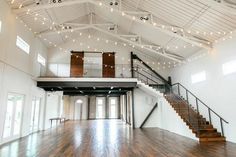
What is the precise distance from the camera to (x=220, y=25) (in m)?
6.87

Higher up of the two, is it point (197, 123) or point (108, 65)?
point (108, 65)

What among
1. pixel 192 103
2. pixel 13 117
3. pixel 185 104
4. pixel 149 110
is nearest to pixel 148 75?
pixel 149 110

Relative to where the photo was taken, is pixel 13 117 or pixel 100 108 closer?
pixel 13 117

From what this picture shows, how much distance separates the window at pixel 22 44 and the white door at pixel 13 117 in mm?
2183

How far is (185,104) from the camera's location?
983 cm

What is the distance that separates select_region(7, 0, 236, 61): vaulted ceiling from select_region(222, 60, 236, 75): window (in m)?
1.10

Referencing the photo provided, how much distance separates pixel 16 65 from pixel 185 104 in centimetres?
838

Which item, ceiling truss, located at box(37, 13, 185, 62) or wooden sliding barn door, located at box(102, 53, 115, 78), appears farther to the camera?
wooden sliding barn door, located at box(102, 53, 115, 78)

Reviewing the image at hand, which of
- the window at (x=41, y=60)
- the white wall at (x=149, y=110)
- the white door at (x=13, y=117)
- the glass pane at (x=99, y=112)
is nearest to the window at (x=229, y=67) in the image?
the white wall at (x=149, y=110)

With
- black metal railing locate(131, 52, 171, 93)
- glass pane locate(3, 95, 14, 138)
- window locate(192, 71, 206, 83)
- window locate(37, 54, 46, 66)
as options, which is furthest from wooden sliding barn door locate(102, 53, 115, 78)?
glass pane locate(3, 95, 14, 138)

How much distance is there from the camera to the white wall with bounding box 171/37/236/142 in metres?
6.79

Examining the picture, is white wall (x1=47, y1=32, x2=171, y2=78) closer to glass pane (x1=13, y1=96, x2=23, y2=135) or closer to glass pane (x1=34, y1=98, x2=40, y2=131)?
glass pane (x1=34, y1=98, x2=40, y2=131)

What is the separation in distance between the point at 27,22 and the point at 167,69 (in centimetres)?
918

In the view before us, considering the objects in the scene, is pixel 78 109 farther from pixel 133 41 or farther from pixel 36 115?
pixel 133 41
